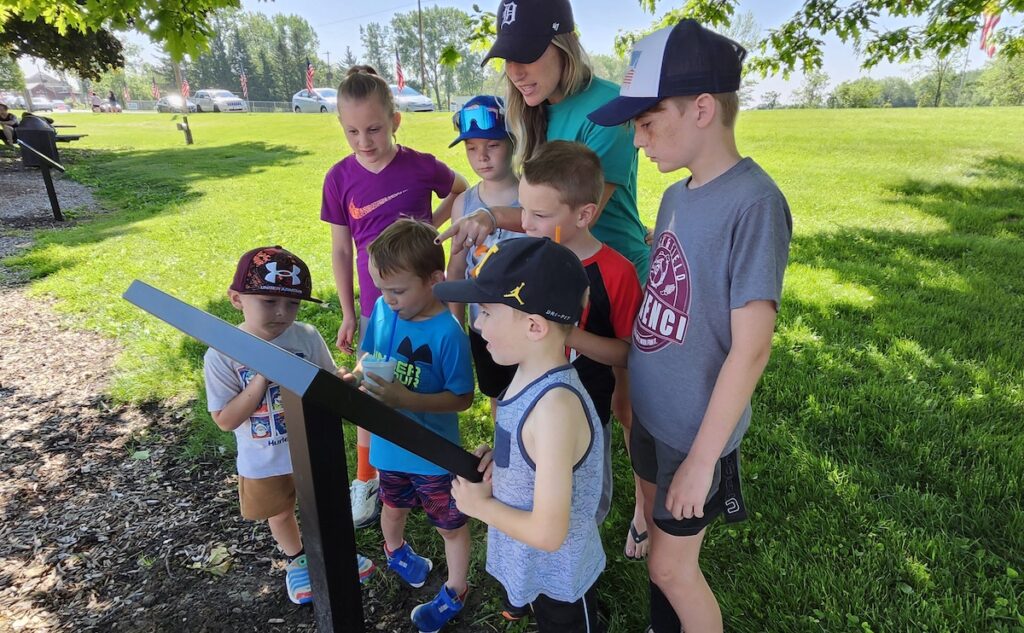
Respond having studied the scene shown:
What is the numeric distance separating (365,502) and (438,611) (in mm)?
831

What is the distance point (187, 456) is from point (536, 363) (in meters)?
2.96

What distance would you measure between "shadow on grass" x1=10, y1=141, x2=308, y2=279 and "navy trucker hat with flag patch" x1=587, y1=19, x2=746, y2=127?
311 inches

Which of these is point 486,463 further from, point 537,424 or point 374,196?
point 374,196

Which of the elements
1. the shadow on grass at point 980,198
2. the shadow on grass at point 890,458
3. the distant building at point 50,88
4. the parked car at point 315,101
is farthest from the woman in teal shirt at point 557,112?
the distant building at point 50,88

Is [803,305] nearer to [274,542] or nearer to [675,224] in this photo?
[675,224]

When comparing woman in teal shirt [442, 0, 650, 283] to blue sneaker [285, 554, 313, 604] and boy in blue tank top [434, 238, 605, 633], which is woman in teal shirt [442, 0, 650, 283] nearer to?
boy in blue tank top [434, 238, 605, 633]

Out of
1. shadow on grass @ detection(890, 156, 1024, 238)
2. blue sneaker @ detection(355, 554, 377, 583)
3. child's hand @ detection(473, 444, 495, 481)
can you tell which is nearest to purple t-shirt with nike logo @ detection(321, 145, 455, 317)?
blue sneaker @ detection(355, 554, 377, 583)

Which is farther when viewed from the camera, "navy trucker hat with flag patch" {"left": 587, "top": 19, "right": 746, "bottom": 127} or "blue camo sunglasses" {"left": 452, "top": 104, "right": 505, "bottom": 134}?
"blue camo sunglasses" {"left": 452, "top": 104, "right": 505, "bottom": 134}

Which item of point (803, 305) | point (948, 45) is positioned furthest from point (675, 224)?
point (948, 45)

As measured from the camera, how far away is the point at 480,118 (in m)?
2.36

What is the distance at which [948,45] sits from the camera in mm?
7422

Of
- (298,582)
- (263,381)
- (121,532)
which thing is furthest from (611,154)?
(121,532)

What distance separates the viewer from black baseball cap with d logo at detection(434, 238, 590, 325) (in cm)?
141

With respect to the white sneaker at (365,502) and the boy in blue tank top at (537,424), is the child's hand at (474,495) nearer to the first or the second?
the boy in blue tank top at (537,424)
